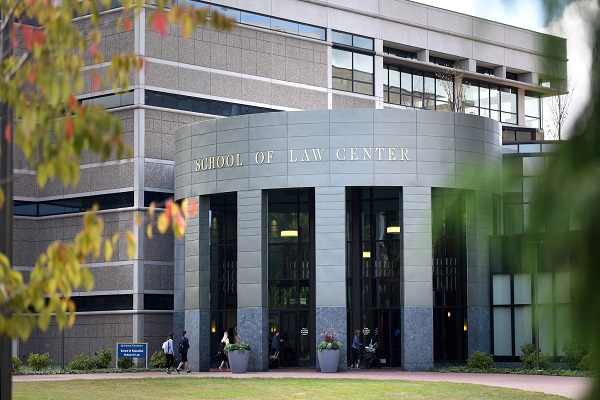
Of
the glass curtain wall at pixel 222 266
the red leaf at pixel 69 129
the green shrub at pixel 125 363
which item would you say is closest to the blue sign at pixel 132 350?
the green shrub at pixel 125 363

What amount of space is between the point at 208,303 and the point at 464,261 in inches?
443

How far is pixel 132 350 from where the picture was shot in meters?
45.3

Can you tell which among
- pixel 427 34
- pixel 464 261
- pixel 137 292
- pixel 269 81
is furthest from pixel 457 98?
pixel 137 292

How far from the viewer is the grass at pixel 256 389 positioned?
95.0 feet

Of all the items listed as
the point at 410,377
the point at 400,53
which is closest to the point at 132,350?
the point at 410,377

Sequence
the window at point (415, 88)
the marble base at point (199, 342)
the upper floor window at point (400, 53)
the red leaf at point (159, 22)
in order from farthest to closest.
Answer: the upper floor window at point (400, 53)
the window at point (415, 88)
the marble base at point (199, 342)
the red leaf at point (159, 22)

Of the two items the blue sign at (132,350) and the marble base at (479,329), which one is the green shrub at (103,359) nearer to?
the blue sign at (132,350)

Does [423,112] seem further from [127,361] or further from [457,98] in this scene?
[457,98]

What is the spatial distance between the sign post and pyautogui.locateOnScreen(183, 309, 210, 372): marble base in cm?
232

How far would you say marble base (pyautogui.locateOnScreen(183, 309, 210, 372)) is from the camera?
143ft

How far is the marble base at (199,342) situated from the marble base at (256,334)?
2199 millimetres

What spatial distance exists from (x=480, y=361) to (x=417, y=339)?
8.86ft

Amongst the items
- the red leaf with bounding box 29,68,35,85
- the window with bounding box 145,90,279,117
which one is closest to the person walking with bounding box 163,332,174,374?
the window with bounding box 145,90,279,117

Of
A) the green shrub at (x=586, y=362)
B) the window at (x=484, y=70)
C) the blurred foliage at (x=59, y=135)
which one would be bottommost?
the green shrub at (x=586, y=362)
